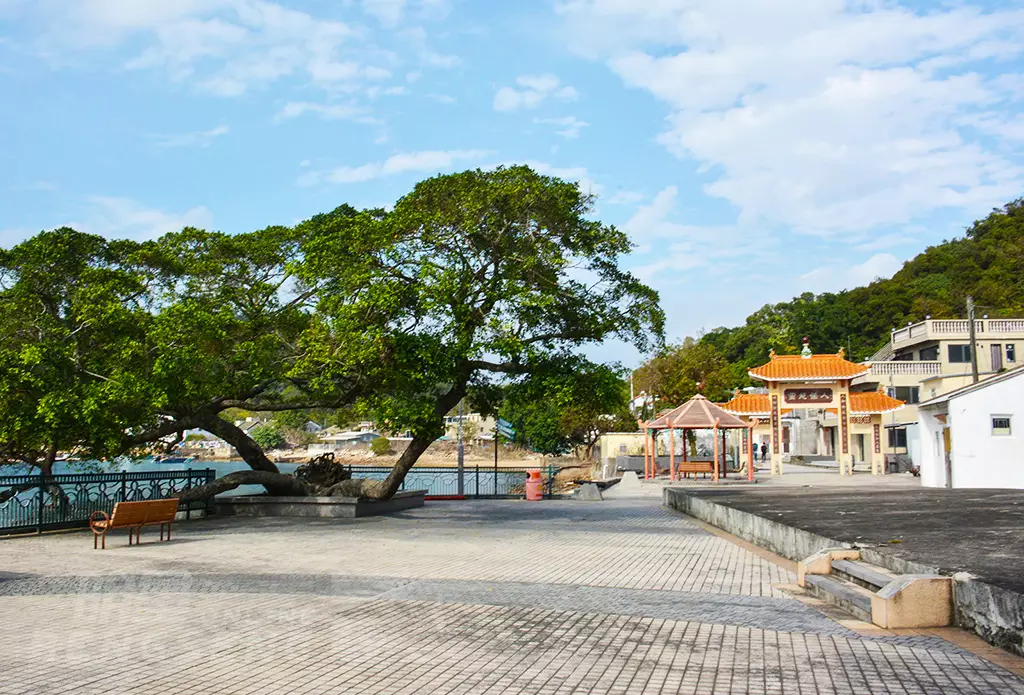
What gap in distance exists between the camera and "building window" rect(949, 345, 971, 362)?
53969 mm

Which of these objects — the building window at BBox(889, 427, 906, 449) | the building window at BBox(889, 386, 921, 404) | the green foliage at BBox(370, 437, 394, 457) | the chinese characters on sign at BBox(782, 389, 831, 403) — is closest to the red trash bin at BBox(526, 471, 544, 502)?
the chinese characters on sign at BBox(782, 389, 831, 403)

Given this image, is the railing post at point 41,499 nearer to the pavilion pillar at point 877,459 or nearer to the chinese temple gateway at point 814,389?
the chinese temple gateway at point 814,389

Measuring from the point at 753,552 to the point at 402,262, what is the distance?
31.6 feet

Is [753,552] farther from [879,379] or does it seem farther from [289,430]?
[289,430]

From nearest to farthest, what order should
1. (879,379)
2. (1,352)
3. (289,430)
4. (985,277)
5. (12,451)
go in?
1. (1,352)
2. (12,451)
3. (879,379)
4. (985,277)
5. (289,430)

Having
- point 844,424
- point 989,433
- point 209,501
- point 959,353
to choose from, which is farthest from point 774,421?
point 209,501

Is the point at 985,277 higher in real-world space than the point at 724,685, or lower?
higher

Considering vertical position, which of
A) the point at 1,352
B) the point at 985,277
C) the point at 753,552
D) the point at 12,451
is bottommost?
the point at 753,552

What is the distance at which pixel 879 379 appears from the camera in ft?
186

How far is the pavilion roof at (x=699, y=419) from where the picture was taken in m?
36.5

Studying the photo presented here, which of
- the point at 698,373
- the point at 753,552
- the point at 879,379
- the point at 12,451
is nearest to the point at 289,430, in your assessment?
the point at 698,373

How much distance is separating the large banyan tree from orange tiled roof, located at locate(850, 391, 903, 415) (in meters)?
29.0

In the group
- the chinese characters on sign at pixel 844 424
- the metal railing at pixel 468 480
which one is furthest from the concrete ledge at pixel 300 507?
the chinese characters on sign at pixel 844 424

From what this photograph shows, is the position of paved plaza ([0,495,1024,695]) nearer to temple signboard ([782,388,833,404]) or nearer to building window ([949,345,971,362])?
temple signboard ([782,388,833,404])
